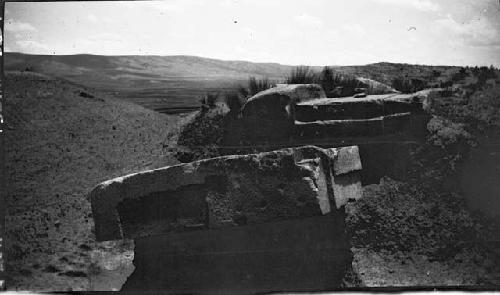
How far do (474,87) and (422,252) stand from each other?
1.62 m

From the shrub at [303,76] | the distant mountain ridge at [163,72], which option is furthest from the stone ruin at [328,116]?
the distant mountain ridge at [163,72]

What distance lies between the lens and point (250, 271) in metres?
5.05

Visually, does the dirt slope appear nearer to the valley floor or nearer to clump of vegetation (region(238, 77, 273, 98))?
the valley floor

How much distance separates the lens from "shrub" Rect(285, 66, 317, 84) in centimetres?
558

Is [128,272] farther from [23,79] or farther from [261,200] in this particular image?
[23,79]

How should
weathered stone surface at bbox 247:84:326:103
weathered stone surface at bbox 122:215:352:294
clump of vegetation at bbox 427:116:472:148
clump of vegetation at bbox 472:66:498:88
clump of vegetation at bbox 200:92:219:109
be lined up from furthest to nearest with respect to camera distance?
1. clump of vegetation at bbox 200:92:219:109
2. clump of vegetation at bbox 472:66:498:88
3. weathered stone surface at bbox 247:84:326:103
4. clump of vegetation at bbox 427:116:472:148
5. weathered stone surface at bbox 122:215:352:294

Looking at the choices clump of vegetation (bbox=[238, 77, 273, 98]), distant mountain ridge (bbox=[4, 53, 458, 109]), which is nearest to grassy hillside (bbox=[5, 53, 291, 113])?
distant mountain ridge (bbox=[4, 53, 458, 109])

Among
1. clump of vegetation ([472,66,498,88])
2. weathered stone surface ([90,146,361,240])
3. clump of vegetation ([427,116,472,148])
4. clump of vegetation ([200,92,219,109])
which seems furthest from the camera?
clump of vegetation ([200,92,219,109])

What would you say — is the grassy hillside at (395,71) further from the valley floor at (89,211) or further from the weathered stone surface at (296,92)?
the valley floor at (89,211)

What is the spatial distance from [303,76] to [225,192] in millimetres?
1490

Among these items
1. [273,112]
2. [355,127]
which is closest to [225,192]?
[273,112]

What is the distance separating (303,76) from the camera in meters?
5.58

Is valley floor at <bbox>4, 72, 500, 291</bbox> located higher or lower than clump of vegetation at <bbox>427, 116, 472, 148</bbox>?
lower

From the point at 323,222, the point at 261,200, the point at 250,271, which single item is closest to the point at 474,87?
the point at 323,222
